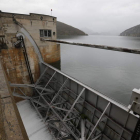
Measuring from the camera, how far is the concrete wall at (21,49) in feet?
31.7

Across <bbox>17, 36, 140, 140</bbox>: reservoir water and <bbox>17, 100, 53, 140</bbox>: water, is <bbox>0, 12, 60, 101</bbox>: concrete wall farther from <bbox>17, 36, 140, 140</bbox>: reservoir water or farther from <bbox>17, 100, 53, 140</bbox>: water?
<bbox>17, 36, 140, 140</bbox>: reservoir water

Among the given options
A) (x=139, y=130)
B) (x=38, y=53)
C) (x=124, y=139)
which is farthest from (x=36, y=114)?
(x=139, y=130)

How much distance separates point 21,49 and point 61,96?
660 cm

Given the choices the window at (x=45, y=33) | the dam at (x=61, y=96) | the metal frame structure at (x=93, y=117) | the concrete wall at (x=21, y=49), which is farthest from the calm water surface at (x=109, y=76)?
the window at (x=45, y=33)

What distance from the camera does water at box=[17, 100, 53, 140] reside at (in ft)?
28.3

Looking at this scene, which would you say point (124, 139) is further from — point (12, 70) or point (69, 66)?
point (69, 66)

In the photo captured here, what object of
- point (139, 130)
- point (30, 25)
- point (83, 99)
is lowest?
point (83, 99)

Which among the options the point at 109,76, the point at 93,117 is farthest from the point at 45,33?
the point at 109,76

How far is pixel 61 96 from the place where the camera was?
36.1 feet

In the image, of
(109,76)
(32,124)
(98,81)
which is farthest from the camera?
(109,76)

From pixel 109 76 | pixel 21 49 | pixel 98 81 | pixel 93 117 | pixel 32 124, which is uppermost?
pixel 21 49

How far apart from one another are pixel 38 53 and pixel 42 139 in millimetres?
8723

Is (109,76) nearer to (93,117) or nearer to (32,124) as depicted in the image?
(93,117)

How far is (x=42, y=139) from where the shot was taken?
8.30 m
